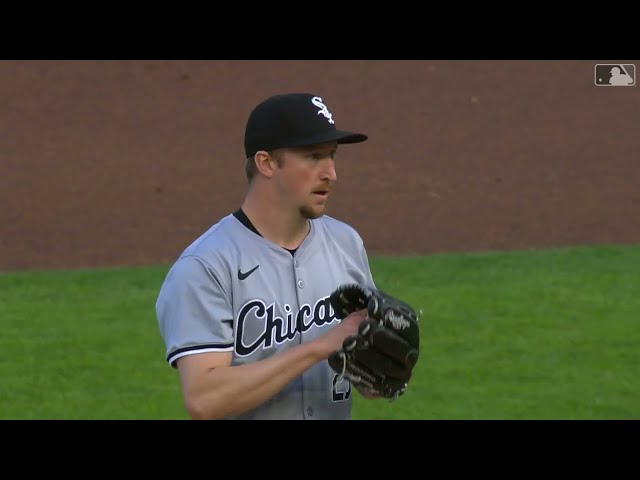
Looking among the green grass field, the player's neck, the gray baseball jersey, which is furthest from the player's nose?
the green grass field

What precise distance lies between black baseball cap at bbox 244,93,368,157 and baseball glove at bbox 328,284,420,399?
1.43 ft

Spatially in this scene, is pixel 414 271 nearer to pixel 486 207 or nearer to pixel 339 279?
pixel 486 207

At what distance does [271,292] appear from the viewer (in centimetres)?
355

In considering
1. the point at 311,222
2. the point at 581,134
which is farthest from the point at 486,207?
the point at 311,222

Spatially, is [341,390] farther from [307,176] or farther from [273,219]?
[307,176]

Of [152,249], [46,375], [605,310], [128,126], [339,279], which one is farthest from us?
[128,126]

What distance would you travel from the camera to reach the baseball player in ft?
10.8

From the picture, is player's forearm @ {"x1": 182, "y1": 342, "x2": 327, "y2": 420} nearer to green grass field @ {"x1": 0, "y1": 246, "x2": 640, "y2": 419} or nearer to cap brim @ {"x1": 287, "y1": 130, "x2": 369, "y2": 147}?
cap brim @ {"x1": 287, "y1": 130, "x2": 369, "y2": 147}

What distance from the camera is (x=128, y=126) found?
603 inches

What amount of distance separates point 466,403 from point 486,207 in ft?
23.2

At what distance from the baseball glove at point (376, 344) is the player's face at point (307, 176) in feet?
0.91

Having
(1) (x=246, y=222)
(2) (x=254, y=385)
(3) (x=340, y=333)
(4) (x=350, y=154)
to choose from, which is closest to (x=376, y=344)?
(3) (x=340, y=333)

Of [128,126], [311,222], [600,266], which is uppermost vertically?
[311,222]

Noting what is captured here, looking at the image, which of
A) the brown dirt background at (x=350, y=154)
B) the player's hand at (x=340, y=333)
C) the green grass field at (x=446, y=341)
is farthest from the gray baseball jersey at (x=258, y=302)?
the brown dirt background at (x=350, y=154)
